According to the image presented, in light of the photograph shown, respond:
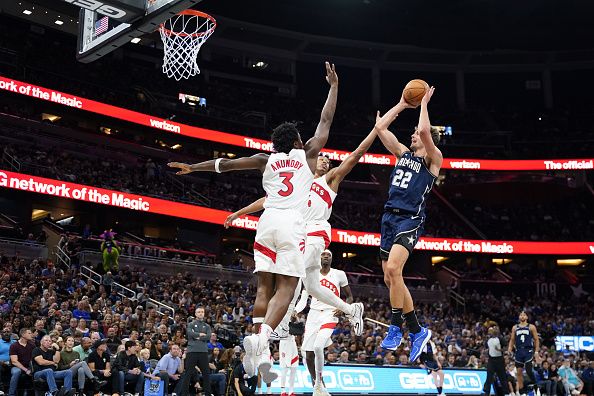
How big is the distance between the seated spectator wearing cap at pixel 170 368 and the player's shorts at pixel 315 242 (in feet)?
25.0

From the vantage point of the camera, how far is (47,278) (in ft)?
78.1

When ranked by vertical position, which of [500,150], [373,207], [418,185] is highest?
[500,150]

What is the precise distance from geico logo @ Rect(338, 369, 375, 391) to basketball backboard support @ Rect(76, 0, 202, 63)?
11.6 metres

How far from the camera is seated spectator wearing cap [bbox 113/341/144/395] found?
15.8 m

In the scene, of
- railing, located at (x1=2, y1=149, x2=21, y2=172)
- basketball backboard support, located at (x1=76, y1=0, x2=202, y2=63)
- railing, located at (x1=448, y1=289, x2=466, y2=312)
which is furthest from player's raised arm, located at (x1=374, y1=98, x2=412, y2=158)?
railing, located at (x1=448, y1=289, x2=466, y2=312)

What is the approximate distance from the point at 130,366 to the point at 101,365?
637mm

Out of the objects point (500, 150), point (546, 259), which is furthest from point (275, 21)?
point (546, 259)

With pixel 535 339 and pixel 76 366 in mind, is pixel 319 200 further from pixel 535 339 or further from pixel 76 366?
pixel 535 339

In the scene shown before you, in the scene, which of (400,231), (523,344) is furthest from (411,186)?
(523,344)

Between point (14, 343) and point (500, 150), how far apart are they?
38.7m

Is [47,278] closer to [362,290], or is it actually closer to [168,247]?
[168,247]

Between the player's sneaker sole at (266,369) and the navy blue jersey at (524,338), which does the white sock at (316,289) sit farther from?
the navy blue jersey at (524,338)

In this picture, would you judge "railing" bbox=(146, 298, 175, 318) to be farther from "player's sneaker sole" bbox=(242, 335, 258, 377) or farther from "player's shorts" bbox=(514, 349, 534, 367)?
"player's sneaker sole" bbox=(242, 335, 258, 377)

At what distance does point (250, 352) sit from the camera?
702 centimetres
